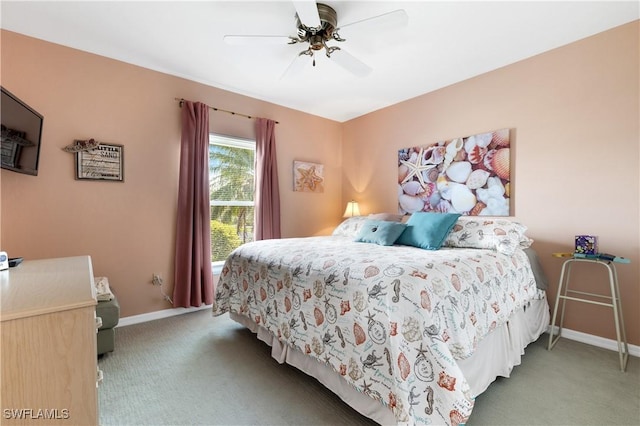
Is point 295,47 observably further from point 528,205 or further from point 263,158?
point 528,205

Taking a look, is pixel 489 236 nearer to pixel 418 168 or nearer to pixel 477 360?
pixel 477 360

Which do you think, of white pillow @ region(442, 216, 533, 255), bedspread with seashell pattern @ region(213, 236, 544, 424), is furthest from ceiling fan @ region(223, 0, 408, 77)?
white pillow @ region(442, 216, 533, 255)

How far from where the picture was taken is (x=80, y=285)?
3.75 ft

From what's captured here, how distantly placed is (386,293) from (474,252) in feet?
3.77

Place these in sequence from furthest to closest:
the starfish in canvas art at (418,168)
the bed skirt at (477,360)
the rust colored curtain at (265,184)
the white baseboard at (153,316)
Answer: the rust colored curtain at (265,184) < the starfish in canvas art at (418,168) < the white baseboard at (153,316) < the bed skirt at (477,360)

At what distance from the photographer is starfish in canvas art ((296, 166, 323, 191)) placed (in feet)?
13.8

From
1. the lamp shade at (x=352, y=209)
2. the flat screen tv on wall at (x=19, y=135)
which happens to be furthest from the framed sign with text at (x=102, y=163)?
the lamp shade at (x=352, y=209)

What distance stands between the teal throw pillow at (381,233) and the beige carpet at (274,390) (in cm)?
126

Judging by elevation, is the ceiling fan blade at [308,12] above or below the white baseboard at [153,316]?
above

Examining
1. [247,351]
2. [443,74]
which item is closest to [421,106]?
[443,74]

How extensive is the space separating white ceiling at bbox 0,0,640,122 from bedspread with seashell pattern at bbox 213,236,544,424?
5.40 ft

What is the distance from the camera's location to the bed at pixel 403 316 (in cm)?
129

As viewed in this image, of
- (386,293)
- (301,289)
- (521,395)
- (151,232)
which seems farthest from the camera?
(151,232)

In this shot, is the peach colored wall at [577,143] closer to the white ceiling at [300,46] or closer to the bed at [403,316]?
the white ceiling at [300,46]
